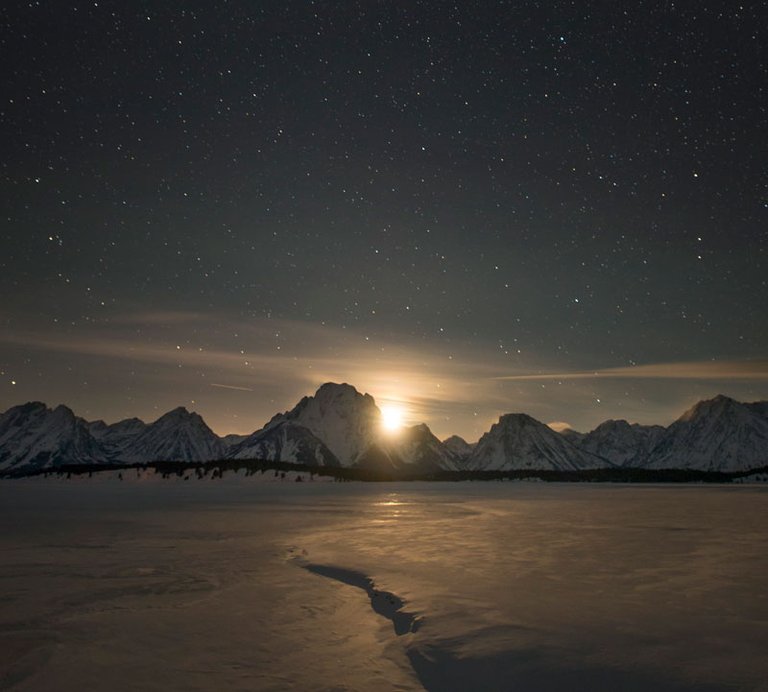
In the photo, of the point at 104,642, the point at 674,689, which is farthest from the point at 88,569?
the point at 674,689

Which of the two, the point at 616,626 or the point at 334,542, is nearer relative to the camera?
the point at 616,626

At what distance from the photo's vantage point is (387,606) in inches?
563

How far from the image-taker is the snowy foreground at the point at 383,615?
9281mm

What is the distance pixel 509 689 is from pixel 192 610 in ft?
25.8

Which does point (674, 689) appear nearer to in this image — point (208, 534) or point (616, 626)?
point (616, 626)

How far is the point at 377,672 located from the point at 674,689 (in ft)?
14.4

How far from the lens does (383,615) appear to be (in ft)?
44.3

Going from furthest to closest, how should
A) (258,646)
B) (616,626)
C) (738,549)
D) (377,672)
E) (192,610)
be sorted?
1. (738,549)
2. (192,610)
3. (616,626)
4. (258,646)
5. (377,672)

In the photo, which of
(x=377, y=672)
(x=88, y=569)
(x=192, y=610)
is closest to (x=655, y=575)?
(x=377, y=672)

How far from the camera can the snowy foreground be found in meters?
9.28

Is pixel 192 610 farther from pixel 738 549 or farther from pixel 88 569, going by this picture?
pixel 738 549

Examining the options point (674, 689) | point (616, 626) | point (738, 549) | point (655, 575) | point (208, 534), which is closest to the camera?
point (674, 689)

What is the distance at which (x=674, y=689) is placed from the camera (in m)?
8.48

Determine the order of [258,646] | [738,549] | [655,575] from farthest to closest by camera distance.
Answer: [738,549], [655,575], [258,646]
